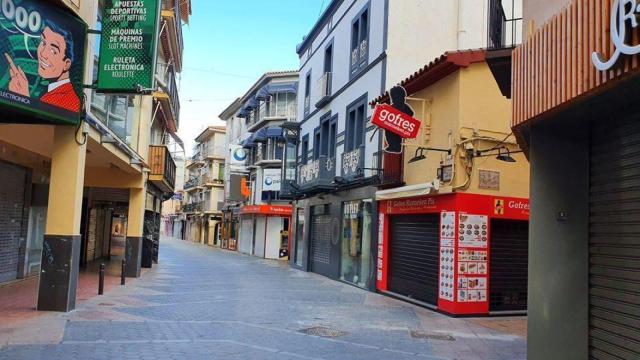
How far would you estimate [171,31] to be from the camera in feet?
80.0

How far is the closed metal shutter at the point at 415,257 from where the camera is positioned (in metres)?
15.0

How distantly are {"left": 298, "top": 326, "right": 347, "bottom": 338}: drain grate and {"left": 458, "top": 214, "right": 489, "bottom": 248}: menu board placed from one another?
4057mm

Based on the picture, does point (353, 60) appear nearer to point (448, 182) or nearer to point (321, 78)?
point (321, 78)

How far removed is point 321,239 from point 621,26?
21235mm

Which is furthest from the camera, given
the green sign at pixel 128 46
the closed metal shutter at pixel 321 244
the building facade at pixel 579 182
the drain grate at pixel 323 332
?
the closed metal shutter at pixel 321 244

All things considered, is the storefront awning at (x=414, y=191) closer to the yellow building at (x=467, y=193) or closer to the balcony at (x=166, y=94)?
the yellow building at (x=467, y=193)

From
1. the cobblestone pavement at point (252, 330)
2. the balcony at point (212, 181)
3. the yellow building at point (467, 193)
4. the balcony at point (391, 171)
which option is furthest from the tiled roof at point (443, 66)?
the balcony at point (212, 181)

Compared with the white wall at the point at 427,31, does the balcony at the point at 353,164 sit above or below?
below

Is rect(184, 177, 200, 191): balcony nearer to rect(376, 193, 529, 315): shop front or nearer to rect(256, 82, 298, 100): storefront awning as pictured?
rect(256, 82, 298, 100): storefront awning

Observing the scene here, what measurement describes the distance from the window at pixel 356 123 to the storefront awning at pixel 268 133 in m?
20.6

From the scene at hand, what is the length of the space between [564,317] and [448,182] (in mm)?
7266

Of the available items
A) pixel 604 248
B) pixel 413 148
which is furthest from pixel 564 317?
pixel 413 148

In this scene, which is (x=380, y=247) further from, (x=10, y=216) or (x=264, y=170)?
(x=264, y=170)

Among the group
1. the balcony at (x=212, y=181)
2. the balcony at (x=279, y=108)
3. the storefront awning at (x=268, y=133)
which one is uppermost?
the balcony at (x=279, y=108)
